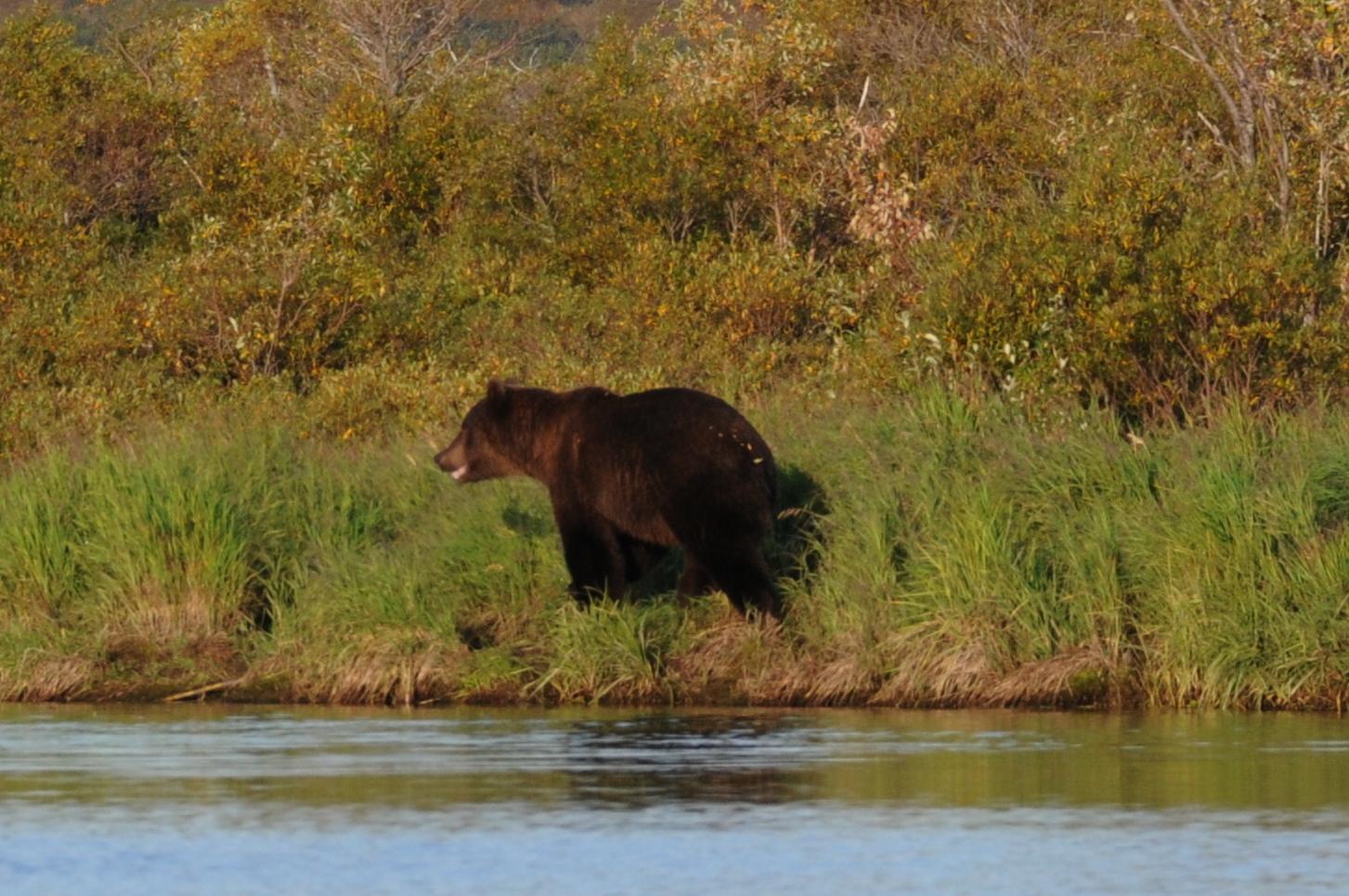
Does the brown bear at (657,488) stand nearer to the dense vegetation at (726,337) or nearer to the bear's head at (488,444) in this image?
the bear's head at (488,444)

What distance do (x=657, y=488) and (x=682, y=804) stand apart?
12.4 ft

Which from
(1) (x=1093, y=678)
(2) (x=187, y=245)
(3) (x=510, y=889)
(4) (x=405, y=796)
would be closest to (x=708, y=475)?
(1) (x=1093, y=678)

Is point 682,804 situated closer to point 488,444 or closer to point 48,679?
point 488,444

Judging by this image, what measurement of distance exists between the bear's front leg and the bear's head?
0.94m

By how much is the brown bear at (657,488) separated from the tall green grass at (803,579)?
246mm

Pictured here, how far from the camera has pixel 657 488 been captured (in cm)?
1165

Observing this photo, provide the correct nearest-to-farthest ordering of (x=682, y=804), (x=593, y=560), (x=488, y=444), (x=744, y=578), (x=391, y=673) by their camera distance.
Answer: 1. (x=682, y=804)
2. (x=744, y=578)
3. (x=391, y=673)
4. (x=593, y=560)
5. (x=488, y=444)

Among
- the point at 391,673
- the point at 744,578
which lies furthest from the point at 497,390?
the point at 744,578

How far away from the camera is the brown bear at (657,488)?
11.5m

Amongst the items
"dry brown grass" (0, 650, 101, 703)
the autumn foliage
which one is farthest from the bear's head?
the autumn foliage

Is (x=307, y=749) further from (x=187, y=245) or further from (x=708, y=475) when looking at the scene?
(x=187, y=245)

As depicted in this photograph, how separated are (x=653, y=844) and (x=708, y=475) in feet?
14.3

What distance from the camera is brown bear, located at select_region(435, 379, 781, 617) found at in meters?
11.5

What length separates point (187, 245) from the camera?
977 inches
